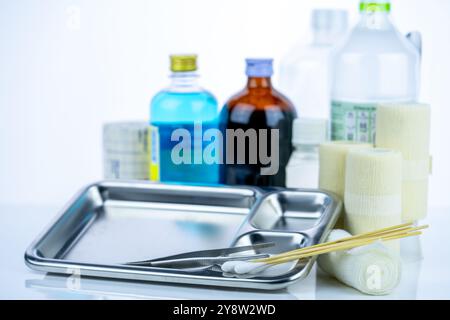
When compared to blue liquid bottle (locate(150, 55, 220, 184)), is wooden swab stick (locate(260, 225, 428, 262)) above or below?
below

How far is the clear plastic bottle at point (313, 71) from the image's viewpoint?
1522mm

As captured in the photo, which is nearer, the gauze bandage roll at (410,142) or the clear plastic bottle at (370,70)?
the gauze bandage roll at (410,142)

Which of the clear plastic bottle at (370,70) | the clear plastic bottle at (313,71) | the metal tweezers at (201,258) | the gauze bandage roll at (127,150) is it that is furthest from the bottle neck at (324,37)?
the metal tweezers at (201,258)

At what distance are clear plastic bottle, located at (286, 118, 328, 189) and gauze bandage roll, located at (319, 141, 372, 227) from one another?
0.32 ft

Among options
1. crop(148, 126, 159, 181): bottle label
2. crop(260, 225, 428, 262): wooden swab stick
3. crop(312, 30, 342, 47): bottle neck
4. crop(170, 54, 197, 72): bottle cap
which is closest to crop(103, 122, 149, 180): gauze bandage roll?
crop(148, 126, 159, 181): bottle label

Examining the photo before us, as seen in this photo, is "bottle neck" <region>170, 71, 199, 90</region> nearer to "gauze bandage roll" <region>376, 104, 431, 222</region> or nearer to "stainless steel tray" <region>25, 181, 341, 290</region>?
"stainless steel tray" <region>25, 181, 341, 290</region>

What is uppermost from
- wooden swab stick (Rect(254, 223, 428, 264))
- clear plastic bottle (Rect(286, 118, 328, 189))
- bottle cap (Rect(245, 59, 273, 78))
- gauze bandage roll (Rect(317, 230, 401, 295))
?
bottle cap (Rect(245, 59, 273, 78))

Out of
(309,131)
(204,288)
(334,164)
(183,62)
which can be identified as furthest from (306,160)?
(204,288)

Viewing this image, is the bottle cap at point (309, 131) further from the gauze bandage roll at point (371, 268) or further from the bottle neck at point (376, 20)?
the gauze bandage roll at point (371, 268)

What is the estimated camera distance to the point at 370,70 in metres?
1.36

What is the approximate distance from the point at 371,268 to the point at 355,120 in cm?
35

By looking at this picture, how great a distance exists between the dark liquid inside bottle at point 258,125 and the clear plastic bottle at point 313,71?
225 millimetres

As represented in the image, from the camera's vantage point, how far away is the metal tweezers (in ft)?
3.41
